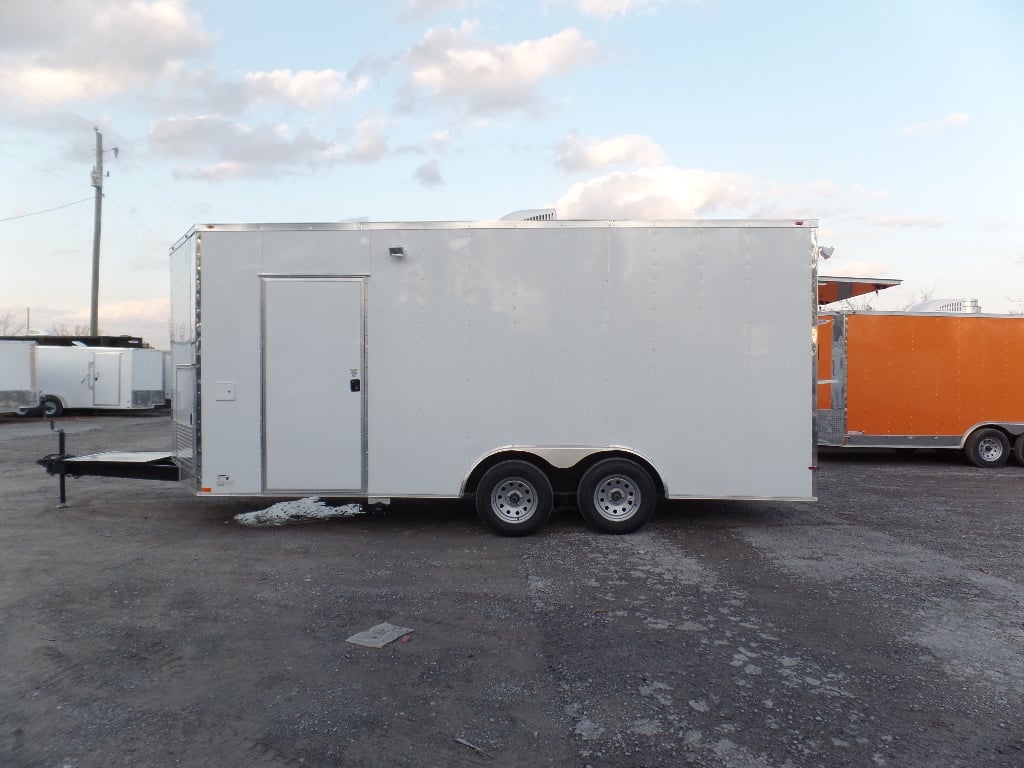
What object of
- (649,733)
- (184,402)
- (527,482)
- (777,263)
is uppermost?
(777,263)

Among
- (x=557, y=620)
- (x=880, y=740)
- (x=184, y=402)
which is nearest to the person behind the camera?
(x=880, y=740)

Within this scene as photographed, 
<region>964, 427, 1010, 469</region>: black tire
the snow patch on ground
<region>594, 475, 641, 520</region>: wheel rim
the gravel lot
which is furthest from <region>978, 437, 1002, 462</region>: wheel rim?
the snow patch on ground

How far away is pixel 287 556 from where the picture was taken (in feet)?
21.1

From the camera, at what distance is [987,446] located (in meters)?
12.5

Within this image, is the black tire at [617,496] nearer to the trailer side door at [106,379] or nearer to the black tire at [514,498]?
the black tire at [514,498]

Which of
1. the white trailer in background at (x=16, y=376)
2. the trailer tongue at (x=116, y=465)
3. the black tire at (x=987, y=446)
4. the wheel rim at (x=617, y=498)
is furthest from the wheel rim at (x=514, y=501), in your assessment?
the white trailer in background at (x=16, y=376)

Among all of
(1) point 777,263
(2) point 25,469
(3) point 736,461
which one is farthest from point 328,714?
(2) point 25,469

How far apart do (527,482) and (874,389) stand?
27.6ft

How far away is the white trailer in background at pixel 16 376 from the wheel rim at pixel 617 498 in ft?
69.0

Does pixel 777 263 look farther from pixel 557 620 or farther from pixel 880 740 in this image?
pixel 880 740

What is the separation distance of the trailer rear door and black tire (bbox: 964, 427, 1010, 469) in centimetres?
1134

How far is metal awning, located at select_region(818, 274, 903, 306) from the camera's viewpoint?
443 inches

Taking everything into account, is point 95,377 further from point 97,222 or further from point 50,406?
point 97,222

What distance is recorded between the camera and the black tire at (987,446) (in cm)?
1241
